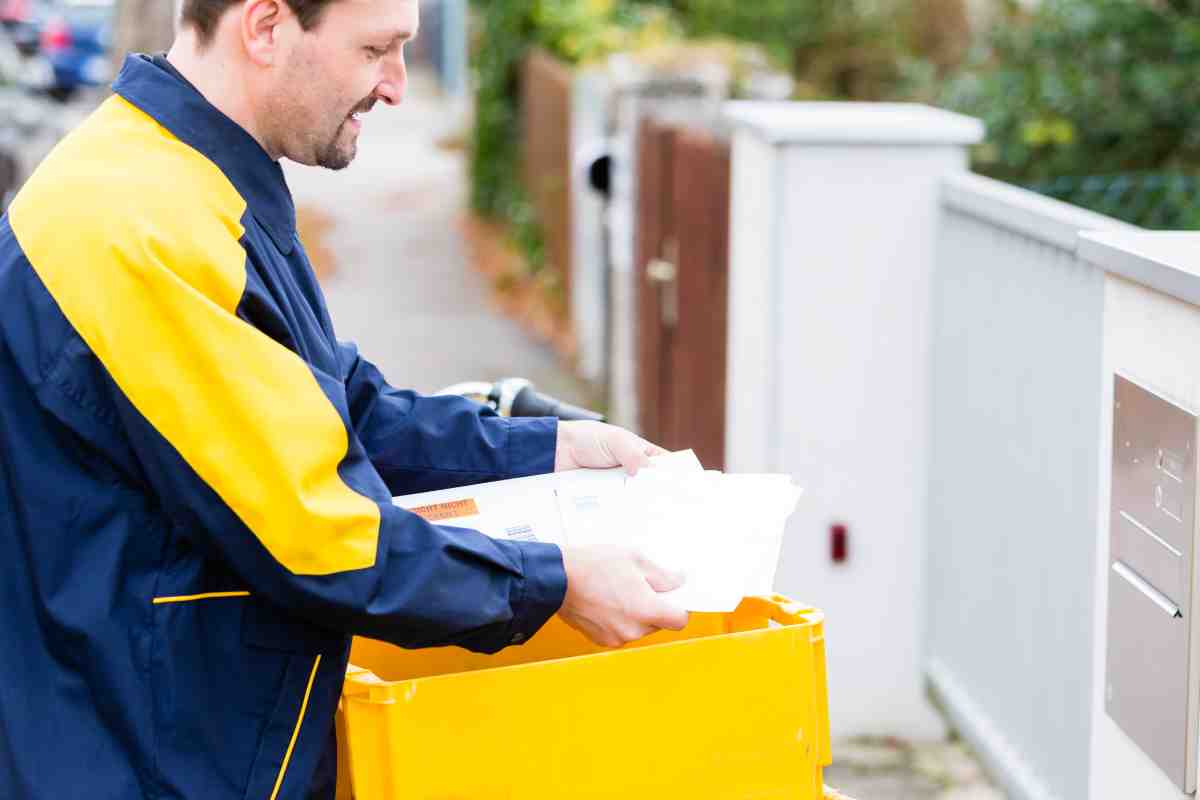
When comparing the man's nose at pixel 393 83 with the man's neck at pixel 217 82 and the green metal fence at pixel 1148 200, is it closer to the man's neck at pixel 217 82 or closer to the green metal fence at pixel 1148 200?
the man's neck at pixel 217 82

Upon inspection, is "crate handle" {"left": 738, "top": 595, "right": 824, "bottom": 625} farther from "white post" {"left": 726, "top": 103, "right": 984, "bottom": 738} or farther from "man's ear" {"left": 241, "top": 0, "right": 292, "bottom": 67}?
"white post" {"left": 726, "top": 103, "right": 984, "bottom": 738}

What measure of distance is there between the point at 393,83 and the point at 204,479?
58 centimetres

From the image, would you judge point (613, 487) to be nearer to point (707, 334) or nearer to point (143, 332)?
point (143, 332)

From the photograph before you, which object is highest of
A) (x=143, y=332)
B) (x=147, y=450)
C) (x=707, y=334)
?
(x=143, y=332)

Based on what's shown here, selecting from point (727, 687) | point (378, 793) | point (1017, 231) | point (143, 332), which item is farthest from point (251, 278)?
point (1017, 231)

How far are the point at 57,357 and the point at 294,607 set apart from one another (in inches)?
15.7

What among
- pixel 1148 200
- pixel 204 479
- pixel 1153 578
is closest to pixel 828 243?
pixel 1153 578

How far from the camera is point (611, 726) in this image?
2.37 meters

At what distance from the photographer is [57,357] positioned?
2.15m

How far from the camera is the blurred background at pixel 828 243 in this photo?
491 centimetres

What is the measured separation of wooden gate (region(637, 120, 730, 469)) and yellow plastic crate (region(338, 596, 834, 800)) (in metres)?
4.09

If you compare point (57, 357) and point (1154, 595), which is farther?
point (1154, 595)

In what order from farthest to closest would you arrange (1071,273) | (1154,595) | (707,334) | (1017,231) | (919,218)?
(707,334) → (919,218) → (1017,231) → (1071,273) → (1154,595)

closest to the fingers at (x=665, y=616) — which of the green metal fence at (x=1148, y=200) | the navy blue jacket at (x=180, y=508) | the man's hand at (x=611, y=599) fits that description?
the man's hand at (x=611, y=599)
